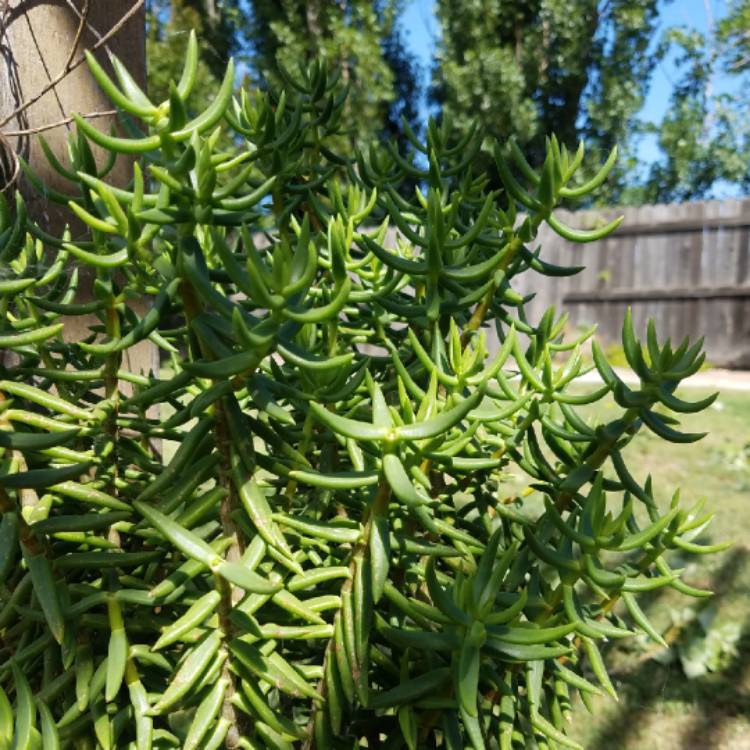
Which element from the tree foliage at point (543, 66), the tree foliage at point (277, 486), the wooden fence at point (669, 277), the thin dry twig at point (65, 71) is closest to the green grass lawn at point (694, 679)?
the tree foliage at point (277, 486)

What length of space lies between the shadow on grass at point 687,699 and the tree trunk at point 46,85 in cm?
108

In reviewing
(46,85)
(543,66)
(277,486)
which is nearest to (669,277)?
(543,66)

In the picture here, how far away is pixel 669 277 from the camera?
748cm

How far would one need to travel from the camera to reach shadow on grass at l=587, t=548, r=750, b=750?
1.35 meters

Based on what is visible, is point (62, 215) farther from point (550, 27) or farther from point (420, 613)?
point (550, 27)

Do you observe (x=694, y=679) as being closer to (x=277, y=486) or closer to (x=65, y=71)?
(x=277, y=486)

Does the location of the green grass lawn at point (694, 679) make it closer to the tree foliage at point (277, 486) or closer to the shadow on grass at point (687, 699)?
the shadow on grass at point (687, 699)

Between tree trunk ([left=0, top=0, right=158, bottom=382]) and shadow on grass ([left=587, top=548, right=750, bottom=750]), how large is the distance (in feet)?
3.55

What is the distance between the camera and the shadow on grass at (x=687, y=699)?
135cm

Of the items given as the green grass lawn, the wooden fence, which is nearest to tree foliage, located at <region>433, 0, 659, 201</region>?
the wooden fence

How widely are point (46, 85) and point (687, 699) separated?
1538mm

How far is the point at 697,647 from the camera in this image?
5.16ft

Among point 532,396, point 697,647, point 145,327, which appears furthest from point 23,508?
point 697,647

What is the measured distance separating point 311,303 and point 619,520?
344mm
